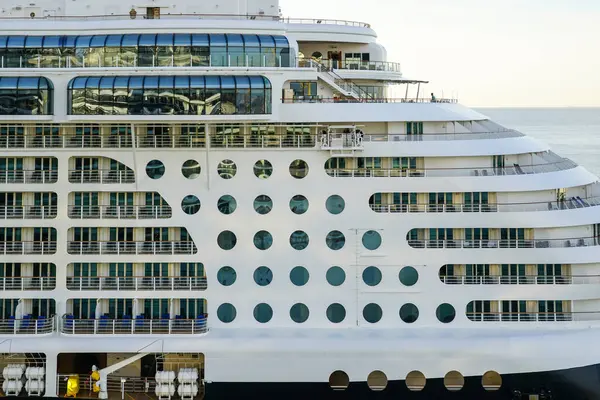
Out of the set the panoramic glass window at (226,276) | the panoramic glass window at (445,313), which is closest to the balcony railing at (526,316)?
the panoramic glass window at (445,313)

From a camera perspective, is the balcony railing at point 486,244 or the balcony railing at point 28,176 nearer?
the balcony railing at point 486,244

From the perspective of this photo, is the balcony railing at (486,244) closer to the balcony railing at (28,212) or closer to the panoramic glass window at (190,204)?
the panoramic glass window at (190,204)

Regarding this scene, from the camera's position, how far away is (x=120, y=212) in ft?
97.6

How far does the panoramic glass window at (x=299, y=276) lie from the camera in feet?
96.4

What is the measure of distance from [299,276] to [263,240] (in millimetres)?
1489

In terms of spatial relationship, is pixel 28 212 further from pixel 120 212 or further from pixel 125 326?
pixel 125 326

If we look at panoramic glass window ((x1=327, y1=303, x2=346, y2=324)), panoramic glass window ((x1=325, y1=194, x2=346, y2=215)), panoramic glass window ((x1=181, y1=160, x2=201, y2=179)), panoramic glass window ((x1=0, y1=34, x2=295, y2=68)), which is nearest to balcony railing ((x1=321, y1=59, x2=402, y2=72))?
panoramic glass window ((x1=0, y1=34, x2=295, y2=68))

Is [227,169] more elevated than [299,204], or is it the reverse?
[227,169]

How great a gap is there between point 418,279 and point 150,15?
12190 mm

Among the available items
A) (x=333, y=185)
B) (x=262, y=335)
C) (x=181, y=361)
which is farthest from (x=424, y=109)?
(x=181, y=361)

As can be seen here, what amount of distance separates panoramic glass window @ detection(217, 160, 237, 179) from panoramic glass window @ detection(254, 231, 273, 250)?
6.25ft

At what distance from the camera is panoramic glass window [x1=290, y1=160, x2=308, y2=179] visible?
2955 centimetres

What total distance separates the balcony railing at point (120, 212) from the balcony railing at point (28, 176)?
42.4 inches

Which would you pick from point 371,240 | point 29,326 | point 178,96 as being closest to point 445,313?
point 371,240
